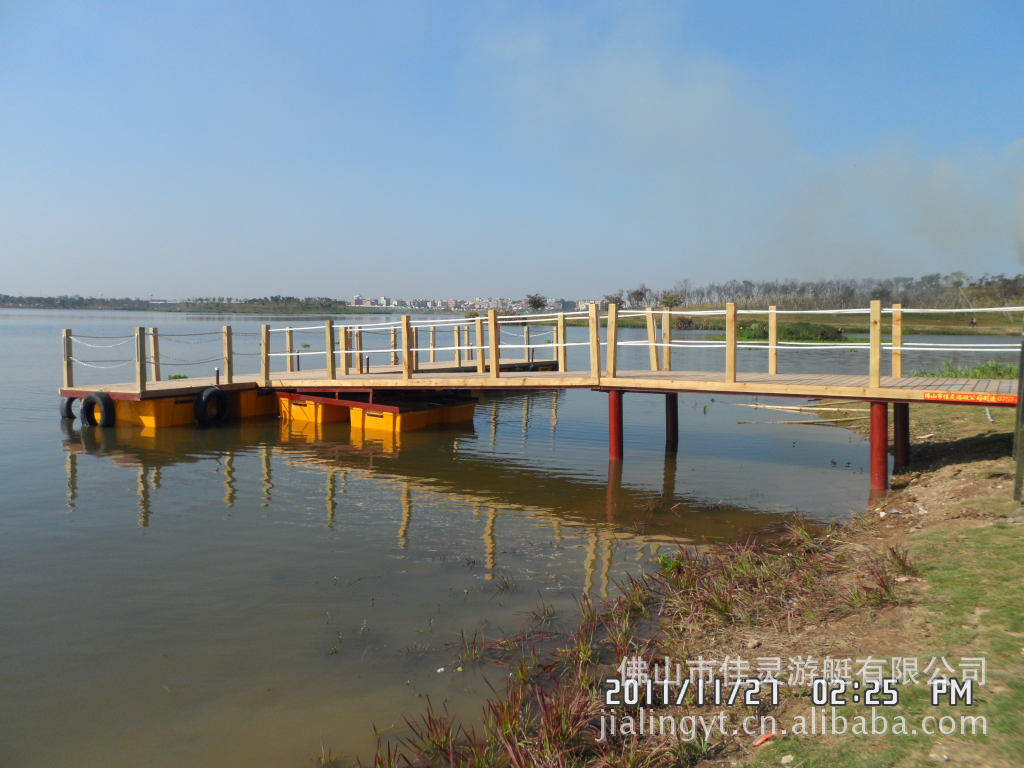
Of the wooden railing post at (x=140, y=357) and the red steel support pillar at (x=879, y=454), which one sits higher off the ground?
the wooden railing post at (x=140, y=357)

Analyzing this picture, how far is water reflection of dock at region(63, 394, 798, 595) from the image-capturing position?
8898 millimetres

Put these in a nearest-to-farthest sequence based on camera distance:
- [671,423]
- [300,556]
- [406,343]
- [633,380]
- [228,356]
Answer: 1. [300,556]
2. [633,380]
3. [671,423]
4. [406,343]
5. [228,356]

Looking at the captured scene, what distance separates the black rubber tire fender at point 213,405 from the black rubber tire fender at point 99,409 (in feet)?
6.24

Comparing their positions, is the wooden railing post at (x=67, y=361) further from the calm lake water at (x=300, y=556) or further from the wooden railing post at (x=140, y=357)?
the wooden railing post at (x=140, y=357)

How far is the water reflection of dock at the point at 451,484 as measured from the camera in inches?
350

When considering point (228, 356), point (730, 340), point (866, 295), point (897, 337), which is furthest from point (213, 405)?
point (866, 295)

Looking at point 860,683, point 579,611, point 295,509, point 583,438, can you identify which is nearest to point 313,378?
point 583,438

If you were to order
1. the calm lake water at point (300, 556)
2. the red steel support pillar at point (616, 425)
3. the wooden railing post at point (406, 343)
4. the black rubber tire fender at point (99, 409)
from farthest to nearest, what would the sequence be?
the black rubber tire fender at point (99, 409) → the wooden railing post at point (406, 343) → the red steel support pillar at point (616, 425) → the calm lake water at point (300, 556)

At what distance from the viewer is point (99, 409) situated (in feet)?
55.3

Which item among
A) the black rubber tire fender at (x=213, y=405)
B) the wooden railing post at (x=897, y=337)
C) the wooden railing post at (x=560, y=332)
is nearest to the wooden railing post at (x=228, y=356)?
the black rubber tire fender at (x=213, y=405)

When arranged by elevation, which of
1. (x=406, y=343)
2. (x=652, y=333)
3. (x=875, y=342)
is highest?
(x=652, y=333)

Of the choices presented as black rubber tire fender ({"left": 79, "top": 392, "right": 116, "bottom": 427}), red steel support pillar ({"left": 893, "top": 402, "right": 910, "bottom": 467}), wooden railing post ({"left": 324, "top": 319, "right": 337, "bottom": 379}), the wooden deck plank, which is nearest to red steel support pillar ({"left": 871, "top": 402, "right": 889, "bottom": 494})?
the wooden deck plank

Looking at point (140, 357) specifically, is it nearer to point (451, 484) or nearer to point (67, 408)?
point (67, 408)

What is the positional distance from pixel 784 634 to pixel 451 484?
7195mm
